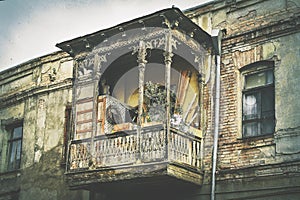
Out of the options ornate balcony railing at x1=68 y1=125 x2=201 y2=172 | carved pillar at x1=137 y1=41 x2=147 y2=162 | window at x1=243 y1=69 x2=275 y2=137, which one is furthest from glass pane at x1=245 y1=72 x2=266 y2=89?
carved pillar at x1=137 y1=41 x2=147 y2=162

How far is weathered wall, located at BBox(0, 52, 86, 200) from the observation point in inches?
653

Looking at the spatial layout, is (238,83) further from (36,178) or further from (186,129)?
(36,178)

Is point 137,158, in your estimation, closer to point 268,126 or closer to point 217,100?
point 217,100

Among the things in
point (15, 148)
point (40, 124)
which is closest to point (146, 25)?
point (40, 124)

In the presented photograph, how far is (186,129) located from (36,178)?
5.70 m

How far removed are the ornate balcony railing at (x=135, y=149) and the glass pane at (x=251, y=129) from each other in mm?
1065

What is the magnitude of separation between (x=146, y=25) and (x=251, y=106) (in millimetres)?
2996

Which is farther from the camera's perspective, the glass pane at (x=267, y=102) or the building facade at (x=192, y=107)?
the glass pane at (x=267, y=102)

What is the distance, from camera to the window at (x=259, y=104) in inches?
507

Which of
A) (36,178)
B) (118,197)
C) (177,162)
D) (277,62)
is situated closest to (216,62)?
(277,62)

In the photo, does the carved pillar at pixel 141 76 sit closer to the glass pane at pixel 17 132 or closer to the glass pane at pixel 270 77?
the glass pane at pixel 270 77

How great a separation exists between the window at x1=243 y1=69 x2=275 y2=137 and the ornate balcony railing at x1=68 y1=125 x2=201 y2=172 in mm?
1239

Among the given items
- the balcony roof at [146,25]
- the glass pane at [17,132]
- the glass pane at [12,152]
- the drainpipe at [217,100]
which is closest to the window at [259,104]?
the drainpipe at [217,100]

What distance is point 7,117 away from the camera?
18734 millimetres
